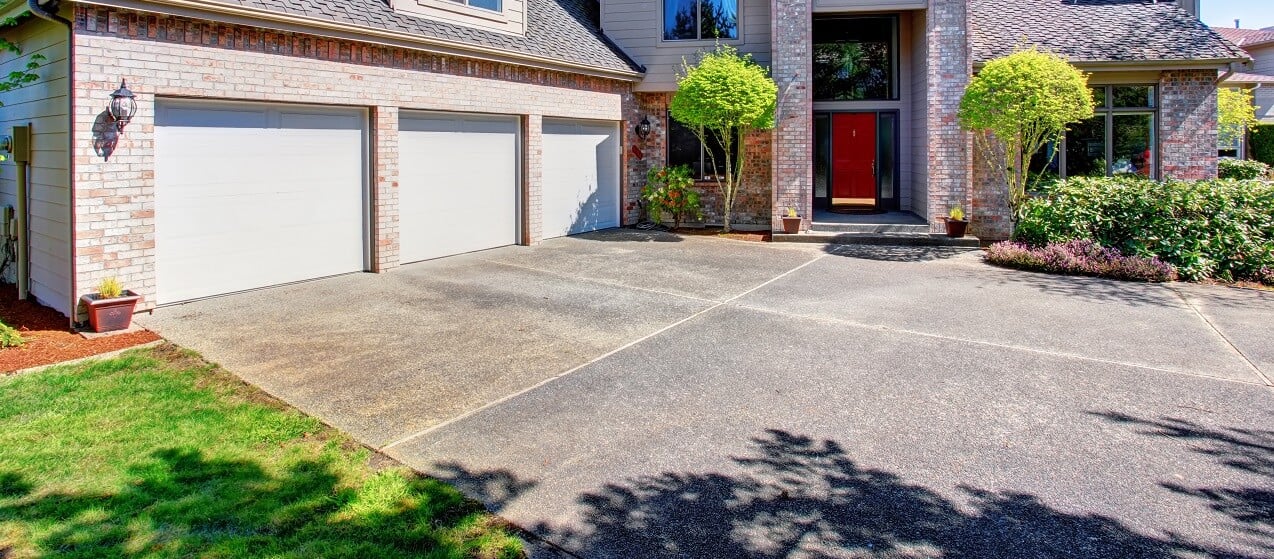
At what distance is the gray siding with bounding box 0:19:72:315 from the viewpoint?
858 cm

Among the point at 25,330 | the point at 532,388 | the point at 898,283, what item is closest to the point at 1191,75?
the point at 898,283

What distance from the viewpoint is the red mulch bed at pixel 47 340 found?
24.2 ft

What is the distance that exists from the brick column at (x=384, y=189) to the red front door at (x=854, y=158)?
1052cm

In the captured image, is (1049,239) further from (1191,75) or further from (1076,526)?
(1076,526)

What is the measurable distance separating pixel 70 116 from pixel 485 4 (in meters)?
6.77

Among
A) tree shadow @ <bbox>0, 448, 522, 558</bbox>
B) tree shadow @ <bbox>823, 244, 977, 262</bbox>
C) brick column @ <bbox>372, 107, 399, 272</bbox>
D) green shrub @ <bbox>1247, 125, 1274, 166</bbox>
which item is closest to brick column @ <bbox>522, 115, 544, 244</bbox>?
brick column @ <bbox>372, 107, 399, 272</bbox>

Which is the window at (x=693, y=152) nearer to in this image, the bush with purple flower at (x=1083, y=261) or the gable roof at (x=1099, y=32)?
the gable roof at (x=1099, y=32)

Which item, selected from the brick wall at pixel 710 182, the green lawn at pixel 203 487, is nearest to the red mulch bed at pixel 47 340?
the green lawn at pixel 203 487

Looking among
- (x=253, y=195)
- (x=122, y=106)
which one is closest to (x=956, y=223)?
(x=253, y=195)

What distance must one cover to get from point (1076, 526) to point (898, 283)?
739cm

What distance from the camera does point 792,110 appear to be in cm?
1580

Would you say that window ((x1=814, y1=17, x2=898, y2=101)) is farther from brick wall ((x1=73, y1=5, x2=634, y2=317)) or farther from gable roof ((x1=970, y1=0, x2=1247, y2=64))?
brick wall ((x1=73, y1=5, x2=634, y2=317))

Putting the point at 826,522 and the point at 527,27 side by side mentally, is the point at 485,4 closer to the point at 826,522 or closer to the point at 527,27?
the point at 527,27

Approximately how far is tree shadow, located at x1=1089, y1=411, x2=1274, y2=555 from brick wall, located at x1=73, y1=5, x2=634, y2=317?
9385 mm
